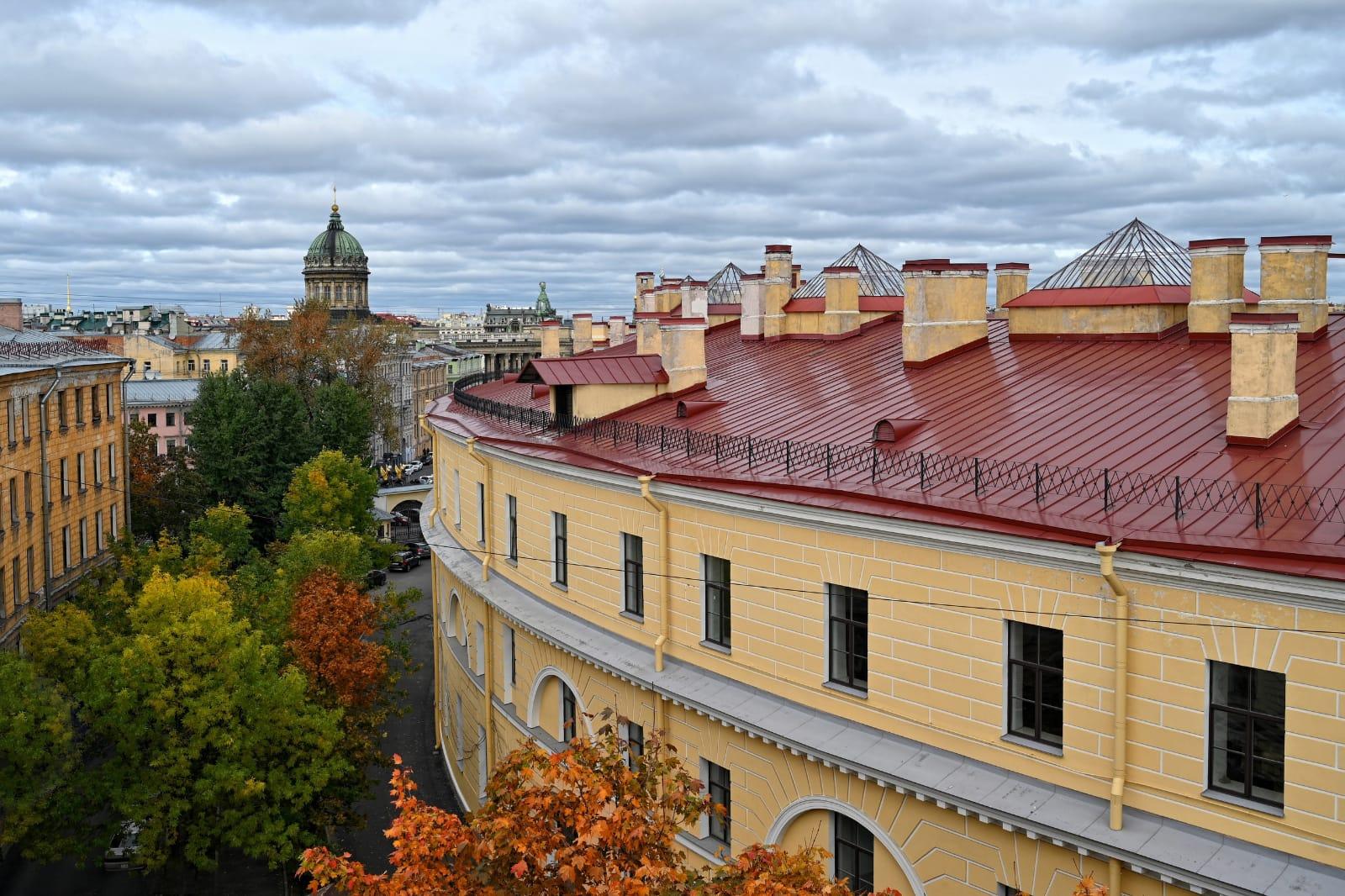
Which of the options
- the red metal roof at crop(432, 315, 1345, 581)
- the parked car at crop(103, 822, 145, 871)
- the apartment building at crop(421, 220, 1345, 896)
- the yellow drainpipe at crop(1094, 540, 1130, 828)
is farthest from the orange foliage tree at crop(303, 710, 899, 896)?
the parked car at crop(103, 822, 145, 871)

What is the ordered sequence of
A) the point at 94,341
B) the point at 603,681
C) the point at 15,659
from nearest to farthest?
the point at 603,681 < the point at 15,659 < the point at 94,341

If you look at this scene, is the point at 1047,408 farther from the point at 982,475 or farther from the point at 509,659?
the point at 509,659

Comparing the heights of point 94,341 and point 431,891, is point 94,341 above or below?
above

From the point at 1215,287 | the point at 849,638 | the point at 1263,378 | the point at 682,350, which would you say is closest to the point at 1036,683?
the point at 849,638

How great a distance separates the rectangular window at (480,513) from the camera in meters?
27.7

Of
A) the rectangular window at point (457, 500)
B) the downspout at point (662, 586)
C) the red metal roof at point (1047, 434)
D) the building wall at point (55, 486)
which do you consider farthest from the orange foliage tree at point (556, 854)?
the building wall at point (55, 486)

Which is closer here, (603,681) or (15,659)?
(603,681)

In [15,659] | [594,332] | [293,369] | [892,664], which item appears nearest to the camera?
[892,664]

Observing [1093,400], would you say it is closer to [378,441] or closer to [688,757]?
[688,757]

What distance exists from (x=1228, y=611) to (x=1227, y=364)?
7.60 metres

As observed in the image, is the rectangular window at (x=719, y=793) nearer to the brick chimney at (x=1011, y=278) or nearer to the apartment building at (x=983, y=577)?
the apartment building at (x=983, y=577)

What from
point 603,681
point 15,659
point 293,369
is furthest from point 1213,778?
point 293,369

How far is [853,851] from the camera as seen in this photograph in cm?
1605

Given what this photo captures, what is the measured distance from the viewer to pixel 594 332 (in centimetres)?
4584
